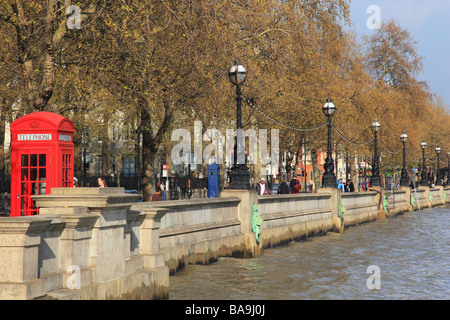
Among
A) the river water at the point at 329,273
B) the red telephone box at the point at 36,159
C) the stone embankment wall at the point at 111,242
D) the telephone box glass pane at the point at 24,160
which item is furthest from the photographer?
the telephone box glass pane at the point at 24,160

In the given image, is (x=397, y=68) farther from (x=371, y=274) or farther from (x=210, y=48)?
(x=371, y=274)

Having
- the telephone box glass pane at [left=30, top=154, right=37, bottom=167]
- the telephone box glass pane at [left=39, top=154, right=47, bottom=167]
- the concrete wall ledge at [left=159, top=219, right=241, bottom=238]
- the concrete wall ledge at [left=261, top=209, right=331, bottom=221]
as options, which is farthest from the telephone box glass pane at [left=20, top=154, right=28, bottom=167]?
the concrete wall ledge at [left=261, top=209, right=331, bottom=221]

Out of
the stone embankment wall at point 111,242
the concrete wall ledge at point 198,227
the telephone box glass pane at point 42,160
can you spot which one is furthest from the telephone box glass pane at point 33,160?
the concrete wall ledge at point 198,227

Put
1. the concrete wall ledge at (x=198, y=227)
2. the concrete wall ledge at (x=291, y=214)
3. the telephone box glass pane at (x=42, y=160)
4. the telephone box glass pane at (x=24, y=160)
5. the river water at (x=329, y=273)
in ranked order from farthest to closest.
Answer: the concrete wall ledge at (x=291, y=214)
the telephone box glass pane at (x=24, y=160)
the telephone box glass pane at (x=42, y=160)
the concrete wall ledge at (x=198, y=227)
the river water at (x=329, y=273)

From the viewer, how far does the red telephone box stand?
14.4 meters

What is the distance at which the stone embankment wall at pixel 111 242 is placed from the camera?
758 centimetres

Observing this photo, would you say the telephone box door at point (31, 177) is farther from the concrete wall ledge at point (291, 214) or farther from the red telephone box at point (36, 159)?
the concrete wall ledge at point (291, 214)

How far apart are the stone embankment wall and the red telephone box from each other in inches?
106

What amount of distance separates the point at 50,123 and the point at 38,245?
285 inches

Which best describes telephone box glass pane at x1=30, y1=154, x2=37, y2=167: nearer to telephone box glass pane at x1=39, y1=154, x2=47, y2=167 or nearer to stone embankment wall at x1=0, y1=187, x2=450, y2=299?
telephone box glass pane at x1=39, y1=154, x2=47, y2=167

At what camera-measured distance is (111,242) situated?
934 cm

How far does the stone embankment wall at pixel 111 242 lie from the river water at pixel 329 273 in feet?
2.28

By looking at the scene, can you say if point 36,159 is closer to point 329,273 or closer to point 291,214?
point 329,273
